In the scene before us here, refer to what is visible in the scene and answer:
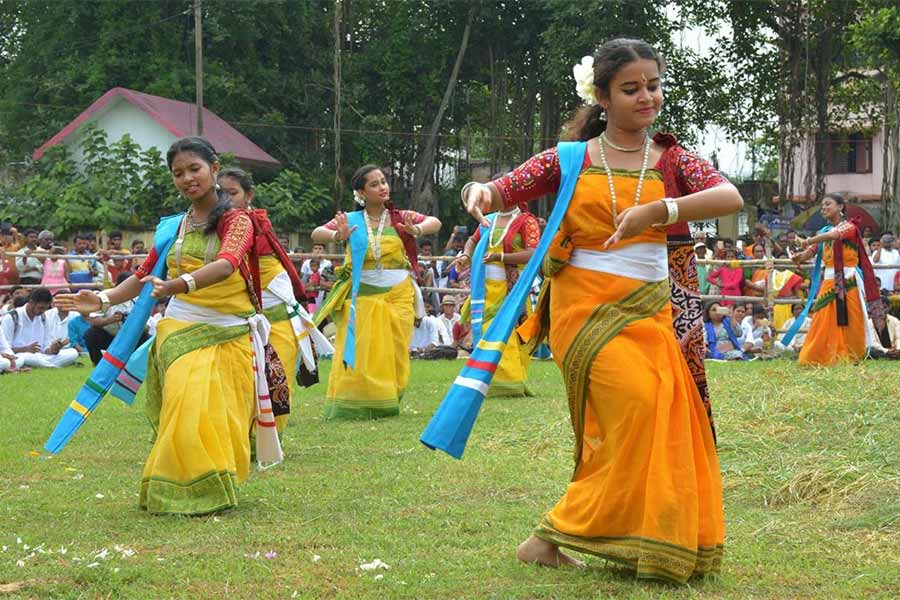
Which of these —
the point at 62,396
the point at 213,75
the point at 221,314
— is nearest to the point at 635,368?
the point at 221,314

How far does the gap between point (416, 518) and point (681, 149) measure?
2.26 metres

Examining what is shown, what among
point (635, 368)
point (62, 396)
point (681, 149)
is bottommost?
point (62, 396)

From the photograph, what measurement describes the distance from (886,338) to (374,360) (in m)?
7.22

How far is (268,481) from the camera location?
7422 millimetres

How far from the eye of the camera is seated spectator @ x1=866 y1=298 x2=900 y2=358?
1471 cm

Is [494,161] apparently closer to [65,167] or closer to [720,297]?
[65,167]

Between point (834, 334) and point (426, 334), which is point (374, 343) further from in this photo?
point (426, 334)

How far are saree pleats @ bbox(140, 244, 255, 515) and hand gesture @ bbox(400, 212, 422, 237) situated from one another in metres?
3.93

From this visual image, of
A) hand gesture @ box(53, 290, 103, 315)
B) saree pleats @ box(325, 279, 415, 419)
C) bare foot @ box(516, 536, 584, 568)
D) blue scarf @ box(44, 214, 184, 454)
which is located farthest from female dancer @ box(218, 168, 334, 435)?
bare foot @ box(516, 536, 584, 568)

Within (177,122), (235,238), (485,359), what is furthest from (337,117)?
(485,359)

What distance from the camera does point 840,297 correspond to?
13594mm

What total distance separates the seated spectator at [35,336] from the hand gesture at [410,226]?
25.1ft

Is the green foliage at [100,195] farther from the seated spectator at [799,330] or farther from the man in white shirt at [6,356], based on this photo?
the seated spectator at [799,330]

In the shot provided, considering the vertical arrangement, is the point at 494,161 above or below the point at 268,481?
above
